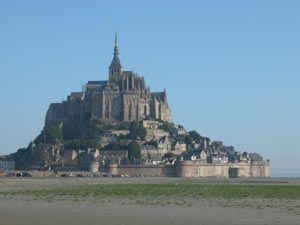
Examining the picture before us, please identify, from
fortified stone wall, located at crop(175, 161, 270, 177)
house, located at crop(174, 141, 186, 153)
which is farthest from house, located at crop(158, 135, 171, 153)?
fortified stone wall, located at crop(175, 161, 270, 177)

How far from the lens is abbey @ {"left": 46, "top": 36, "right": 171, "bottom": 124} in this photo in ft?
457

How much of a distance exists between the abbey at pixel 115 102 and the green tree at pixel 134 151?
12.5 meters

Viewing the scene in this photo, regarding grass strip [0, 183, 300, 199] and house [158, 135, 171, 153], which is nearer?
grass strip [0, 183, 300, 199]

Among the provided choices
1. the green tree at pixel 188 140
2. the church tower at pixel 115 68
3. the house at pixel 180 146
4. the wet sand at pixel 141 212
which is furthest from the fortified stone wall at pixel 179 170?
the wet sand at pixel 141 212

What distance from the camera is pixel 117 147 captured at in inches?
5162

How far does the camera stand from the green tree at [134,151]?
415ft

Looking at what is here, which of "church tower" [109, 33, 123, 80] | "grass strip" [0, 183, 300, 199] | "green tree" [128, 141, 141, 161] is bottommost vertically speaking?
"grass strip" [0, 183, 300, 199]

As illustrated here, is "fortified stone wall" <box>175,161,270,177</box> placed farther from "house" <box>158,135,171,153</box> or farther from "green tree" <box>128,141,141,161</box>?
"house" <box>158,135,171,153</box>

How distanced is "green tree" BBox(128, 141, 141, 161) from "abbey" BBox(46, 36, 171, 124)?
12545mm

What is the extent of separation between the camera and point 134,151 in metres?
126

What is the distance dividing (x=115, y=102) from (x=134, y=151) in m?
16.7

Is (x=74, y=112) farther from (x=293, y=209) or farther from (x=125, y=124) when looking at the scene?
(x=293, y=209)

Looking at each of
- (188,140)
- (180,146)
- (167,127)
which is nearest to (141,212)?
(180,146)

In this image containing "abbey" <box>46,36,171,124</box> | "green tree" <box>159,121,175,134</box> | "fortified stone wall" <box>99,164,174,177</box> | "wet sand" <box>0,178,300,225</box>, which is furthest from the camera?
"green tree" <box>159,121,175,134</box>
